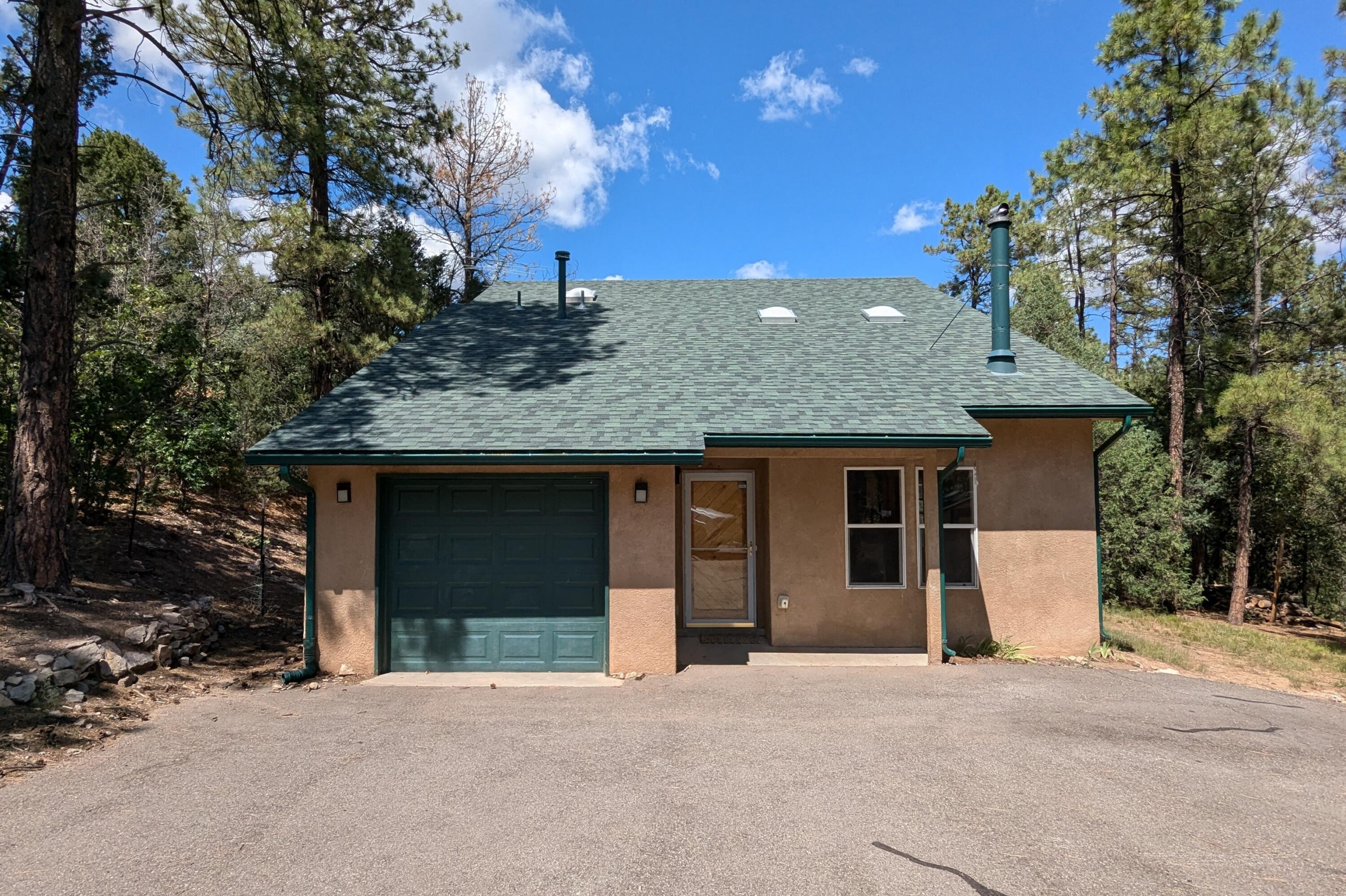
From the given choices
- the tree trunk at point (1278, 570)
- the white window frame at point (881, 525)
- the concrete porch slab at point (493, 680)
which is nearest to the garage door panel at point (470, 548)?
the concrete porch slab at point (493, 680)

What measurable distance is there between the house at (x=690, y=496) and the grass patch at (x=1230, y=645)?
2.36 meters

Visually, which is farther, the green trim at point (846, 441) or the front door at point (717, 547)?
the front door at point (717, 547)

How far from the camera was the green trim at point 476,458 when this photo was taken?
7105 mm

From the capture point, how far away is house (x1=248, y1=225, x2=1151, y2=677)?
24.3 feet

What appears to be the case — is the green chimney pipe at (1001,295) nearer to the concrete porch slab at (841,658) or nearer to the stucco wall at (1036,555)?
the stucco wall at (1036,555)

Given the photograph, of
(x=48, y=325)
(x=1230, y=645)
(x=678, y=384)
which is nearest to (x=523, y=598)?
(x=678, y=384)

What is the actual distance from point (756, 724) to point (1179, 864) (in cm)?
295

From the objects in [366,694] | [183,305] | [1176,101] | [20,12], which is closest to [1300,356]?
[1176,101]

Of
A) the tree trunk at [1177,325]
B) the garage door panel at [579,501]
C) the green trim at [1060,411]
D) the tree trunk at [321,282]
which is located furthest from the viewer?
the tree trunk at [1177,325]

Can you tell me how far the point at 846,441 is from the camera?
754 cm

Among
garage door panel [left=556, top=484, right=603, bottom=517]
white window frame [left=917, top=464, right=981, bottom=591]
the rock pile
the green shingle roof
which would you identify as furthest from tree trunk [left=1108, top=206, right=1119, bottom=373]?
the rock pile

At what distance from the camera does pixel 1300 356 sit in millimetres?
16438

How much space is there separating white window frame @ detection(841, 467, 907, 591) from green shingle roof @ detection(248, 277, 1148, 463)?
2.58 feet

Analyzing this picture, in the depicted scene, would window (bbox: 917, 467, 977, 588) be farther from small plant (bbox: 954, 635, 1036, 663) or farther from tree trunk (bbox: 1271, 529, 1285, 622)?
tree trunk (bbox: 1271, 529, 1285, 622)
